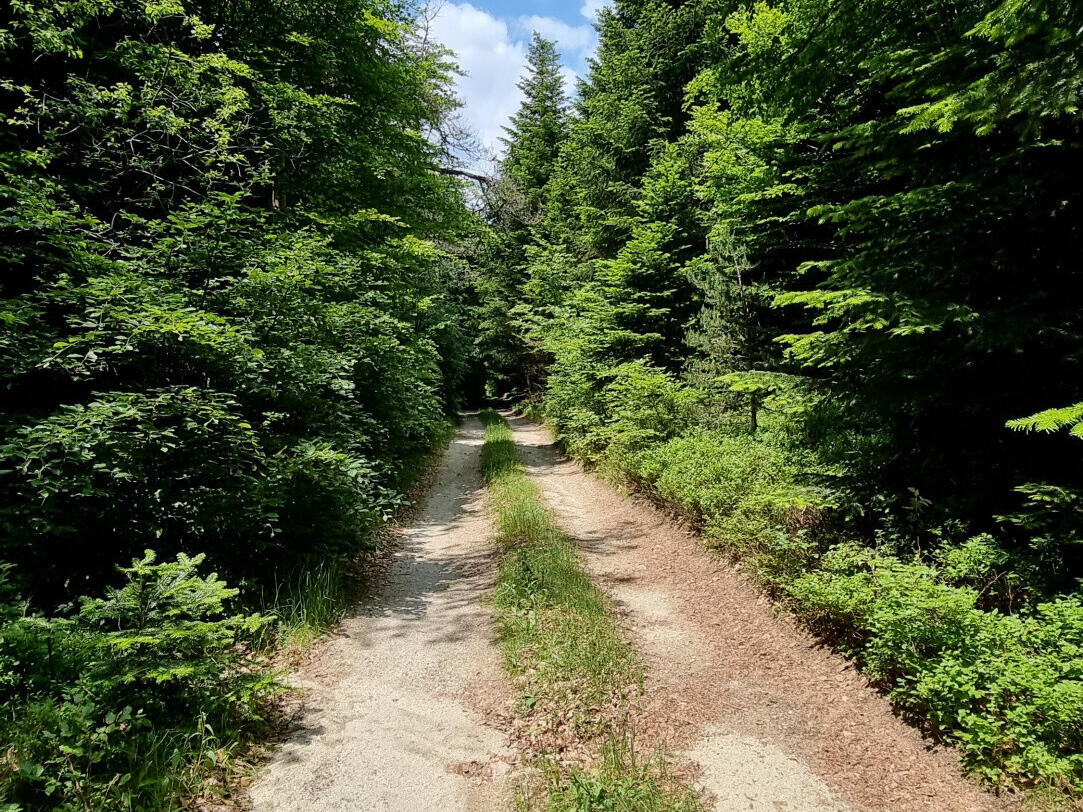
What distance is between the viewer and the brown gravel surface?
135 inches

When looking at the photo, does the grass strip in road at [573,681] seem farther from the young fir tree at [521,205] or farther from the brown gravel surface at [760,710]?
the young fir tree at [521,205]

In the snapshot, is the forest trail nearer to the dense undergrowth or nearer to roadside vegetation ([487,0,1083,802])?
the dense undergrowth

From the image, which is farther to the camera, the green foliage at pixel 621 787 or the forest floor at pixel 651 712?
the forest floor at pixel 651 712

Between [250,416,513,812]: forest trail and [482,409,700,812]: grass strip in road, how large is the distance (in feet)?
0.96

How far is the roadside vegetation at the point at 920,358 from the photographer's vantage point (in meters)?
3.58

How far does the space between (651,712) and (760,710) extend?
967 mm

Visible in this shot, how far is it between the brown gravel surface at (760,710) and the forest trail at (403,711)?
1.42 metres

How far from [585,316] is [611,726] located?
13.4m

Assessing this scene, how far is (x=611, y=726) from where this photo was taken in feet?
13.0

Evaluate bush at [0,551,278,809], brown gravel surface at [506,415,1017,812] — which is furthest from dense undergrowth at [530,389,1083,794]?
bush at [0,551,278,809]

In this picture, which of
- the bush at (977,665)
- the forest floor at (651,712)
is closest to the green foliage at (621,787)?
the forest floor at (651,712)

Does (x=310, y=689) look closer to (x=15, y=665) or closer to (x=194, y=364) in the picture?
(x=15, y=665)

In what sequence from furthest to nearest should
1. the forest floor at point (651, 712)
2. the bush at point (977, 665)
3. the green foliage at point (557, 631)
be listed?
the green foliage at point (557, 631) < the forest floor at point (651, 712) < the bush at point (977, 665)

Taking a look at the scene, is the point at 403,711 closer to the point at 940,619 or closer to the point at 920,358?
the point at 940,619
